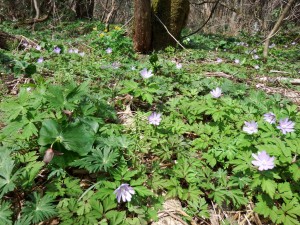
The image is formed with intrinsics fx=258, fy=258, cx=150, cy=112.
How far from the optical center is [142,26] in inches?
194

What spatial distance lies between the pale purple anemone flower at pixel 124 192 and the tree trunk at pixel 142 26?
4.00m

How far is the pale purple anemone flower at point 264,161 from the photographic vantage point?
5.09ft

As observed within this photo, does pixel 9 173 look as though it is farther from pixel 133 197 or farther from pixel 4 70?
pixel 4 70

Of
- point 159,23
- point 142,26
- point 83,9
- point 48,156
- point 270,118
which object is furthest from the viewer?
point 83,9

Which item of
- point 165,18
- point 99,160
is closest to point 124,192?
point 99,160

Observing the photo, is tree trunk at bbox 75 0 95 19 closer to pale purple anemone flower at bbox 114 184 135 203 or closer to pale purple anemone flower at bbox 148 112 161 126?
pale purple anemone flower at bbox 148 112 161 126

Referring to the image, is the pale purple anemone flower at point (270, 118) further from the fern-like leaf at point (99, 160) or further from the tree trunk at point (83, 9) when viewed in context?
the tree trunk at point (83, 9)

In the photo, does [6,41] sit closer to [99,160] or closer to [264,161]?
[99,160]

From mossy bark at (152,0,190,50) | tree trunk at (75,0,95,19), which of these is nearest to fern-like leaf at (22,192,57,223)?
mossy bark at (152,0,190,50)

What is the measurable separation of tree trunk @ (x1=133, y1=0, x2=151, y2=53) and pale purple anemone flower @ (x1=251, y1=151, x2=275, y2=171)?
12.8ft

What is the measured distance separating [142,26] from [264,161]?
156 inches

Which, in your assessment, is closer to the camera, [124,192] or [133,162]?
[124,192]

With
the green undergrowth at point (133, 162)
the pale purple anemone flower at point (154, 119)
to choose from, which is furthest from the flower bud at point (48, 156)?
the pale purple anemone flower at point (154, 119)

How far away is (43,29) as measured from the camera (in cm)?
882
